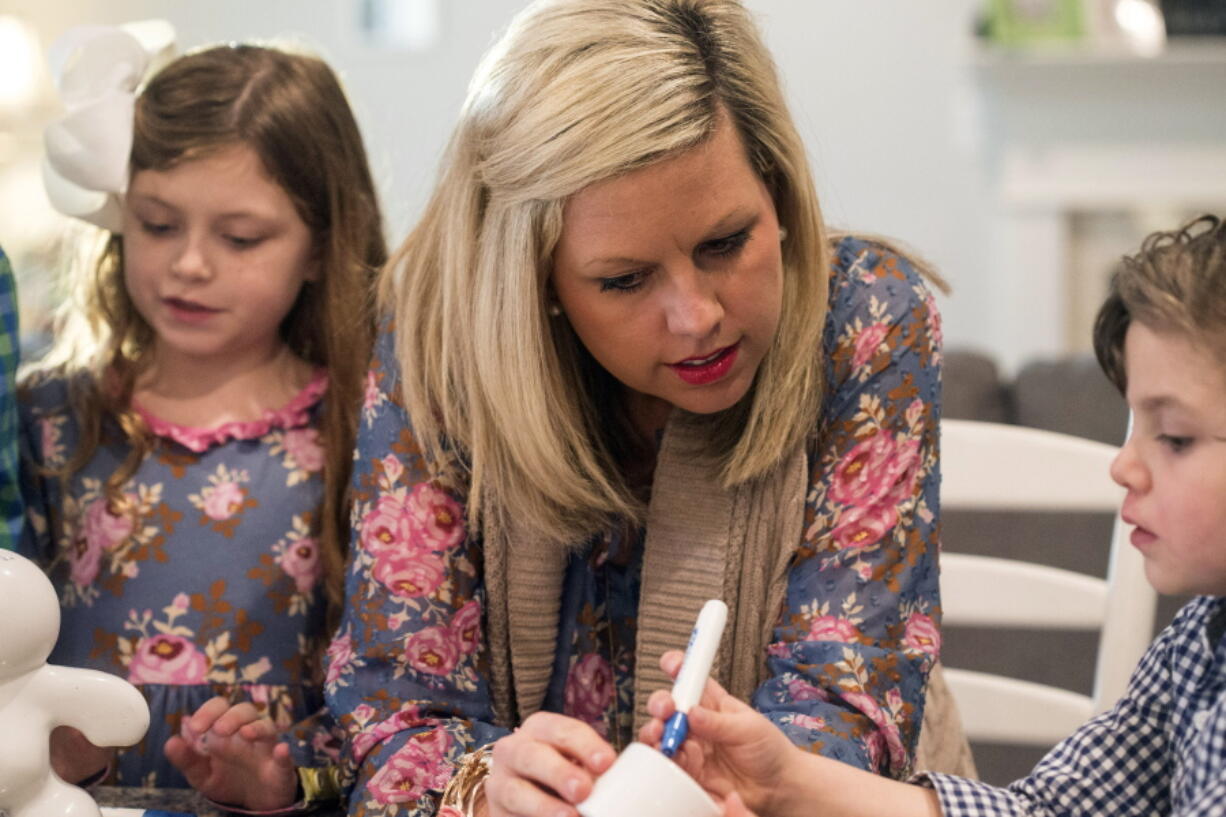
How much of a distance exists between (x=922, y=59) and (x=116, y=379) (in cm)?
297

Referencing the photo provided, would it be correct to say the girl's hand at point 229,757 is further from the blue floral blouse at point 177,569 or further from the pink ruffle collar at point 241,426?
the pink ruffle collar at point 241,426

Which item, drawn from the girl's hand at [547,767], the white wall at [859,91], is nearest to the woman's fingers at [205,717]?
the girl's hand at [547,767]

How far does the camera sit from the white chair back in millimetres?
1440

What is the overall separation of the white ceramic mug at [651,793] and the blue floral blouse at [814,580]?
0.30 metres

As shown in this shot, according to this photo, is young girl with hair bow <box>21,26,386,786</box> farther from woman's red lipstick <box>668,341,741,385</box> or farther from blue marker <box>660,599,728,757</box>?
blue marker <box>660,599,728,757</box>

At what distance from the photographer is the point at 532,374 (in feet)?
3.52

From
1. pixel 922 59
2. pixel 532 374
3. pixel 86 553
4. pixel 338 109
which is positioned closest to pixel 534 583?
→ pixel 532 374

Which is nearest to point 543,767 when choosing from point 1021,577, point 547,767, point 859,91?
point 547,767

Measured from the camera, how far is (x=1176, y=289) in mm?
820

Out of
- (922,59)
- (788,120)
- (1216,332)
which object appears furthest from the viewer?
(922,59)

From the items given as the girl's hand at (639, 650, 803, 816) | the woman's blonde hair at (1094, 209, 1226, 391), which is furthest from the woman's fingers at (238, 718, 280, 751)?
the woman's blonde hair at (1094, 209, 1226, 391)

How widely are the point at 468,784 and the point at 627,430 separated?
0.37m

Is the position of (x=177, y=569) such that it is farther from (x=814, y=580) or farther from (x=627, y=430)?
(x=814, y=580)

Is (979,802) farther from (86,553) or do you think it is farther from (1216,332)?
(86,553)
